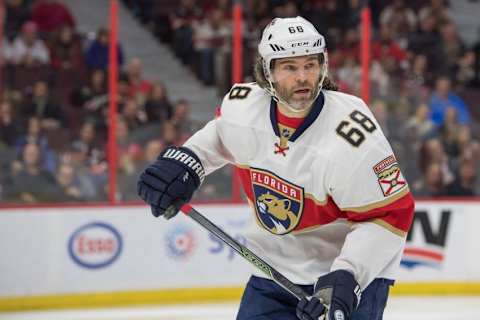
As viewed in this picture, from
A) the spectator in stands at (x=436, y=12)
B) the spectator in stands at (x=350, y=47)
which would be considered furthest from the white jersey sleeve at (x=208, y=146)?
the spectator in stands at (x=436, y=12)

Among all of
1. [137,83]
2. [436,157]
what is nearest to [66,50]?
[137,83]

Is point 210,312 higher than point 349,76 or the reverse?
the reverse

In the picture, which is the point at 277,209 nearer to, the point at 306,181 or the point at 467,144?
the point at 306,181

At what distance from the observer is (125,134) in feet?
19.4

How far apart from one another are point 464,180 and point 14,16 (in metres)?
2.93

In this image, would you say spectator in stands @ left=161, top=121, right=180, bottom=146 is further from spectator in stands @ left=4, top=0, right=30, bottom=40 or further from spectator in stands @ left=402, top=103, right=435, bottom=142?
spectator in stands @ left=402, top=103, right=435, bottom=142

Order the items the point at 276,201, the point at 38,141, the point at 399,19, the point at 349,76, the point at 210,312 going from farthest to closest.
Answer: the point at 399,19 < the point at 349,76 < the point at 38,141 < the point at 210,312 < the point at 276,201

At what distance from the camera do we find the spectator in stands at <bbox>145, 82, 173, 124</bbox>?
6.00m

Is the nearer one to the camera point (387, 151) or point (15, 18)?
point (387, 151)

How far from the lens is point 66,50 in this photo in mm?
6023

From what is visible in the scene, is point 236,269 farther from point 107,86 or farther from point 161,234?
point 107,86

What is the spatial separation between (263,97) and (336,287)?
0.58 meters

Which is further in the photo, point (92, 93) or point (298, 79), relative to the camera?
point (92, 93)

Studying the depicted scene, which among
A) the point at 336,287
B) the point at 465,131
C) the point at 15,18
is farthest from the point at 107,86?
the point at 336,287
